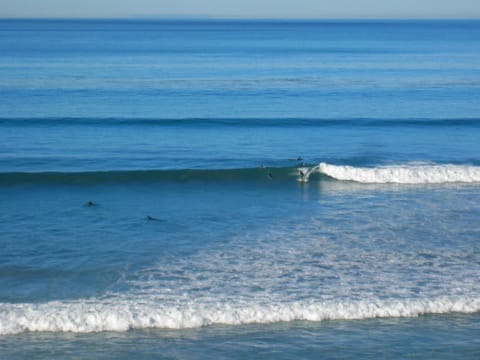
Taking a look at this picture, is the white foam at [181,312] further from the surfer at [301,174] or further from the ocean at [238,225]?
the surfer at [301,174]

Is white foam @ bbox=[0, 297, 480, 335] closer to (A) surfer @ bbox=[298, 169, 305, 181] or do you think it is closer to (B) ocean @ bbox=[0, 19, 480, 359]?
(B) ocean @ bbox=[0, 19, 480, 359]

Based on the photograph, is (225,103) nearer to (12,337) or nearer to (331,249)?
(331,249)

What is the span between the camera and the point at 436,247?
42.0 ft

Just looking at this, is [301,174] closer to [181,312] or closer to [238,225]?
[238,225]

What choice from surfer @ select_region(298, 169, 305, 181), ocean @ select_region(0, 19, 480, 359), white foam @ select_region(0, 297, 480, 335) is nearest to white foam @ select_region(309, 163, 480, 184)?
ocean @ select_region(0, 19, 480, 359)

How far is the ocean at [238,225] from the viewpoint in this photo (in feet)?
30.8

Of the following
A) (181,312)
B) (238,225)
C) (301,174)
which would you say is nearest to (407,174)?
(301,174)

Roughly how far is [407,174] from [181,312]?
33.2 feet

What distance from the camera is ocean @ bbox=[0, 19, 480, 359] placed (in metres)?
9.39

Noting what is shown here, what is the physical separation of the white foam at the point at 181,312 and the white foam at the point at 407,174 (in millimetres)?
7896

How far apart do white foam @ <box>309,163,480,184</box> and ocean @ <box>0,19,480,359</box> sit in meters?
0.05

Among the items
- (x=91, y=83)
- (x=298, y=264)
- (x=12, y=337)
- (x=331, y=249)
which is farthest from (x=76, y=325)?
(x=91, y=83)

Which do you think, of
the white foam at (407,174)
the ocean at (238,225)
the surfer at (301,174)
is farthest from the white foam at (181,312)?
the surfer at (301,174)

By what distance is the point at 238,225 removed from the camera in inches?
562
